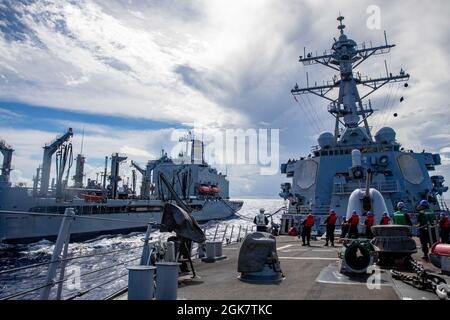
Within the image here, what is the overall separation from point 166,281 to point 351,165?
68.8 ft

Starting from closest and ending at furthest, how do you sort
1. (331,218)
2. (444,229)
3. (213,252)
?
1. (444,229)
2. (213,252)
3. (331,218)

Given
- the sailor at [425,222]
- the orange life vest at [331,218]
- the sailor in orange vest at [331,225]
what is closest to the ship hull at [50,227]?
the sailor in orange vest at [331,225]

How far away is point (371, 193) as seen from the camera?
477 inches

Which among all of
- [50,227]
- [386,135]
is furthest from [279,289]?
[50,227]

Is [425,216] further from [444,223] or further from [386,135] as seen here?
[386,135]

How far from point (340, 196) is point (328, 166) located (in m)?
3.50

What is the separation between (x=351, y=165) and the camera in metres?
22.2

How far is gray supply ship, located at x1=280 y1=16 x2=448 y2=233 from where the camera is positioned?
65.0 feet

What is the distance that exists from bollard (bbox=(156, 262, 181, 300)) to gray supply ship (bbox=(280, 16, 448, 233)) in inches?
627

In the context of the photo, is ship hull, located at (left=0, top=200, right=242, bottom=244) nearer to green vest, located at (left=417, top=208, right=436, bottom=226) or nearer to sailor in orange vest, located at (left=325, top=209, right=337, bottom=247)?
sailor in orange vest, located at (left=325, top=209, right=337, bottom=247)

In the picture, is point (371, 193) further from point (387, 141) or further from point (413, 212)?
point (387, 141)

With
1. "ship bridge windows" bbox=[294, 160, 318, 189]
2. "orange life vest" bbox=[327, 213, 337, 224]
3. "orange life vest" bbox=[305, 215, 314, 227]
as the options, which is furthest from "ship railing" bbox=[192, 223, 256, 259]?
"ship bridge windows" bbox=[294, 160, 318, 189]

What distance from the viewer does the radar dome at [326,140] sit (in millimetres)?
24206
